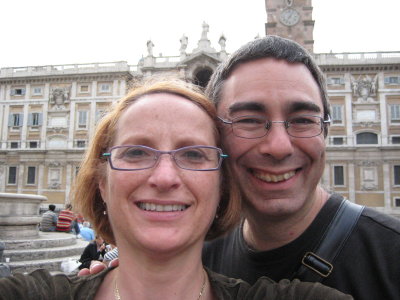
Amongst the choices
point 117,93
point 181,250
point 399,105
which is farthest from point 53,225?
point 399,105

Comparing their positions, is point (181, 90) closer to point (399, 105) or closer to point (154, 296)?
point (154, 296)

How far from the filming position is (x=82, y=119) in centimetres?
3130

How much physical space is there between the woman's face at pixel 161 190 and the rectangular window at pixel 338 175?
2804 centimetres

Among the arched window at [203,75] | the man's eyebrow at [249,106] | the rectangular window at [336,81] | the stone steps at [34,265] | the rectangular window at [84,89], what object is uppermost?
the arched window at [203,75]

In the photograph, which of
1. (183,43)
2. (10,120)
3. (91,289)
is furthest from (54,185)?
(91,289)

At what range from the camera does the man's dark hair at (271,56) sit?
1.93 m

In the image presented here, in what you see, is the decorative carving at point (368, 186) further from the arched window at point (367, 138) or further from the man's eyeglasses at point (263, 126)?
the man's eyeglasses at point (263, 126)

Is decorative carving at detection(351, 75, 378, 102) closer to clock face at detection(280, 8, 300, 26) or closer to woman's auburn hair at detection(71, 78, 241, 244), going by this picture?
clock face at detection(280, 8, 300, 26)

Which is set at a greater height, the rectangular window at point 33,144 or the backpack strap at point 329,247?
the rectangular window at point 33,144

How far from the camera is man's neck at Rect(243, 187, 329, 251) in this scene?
1.85 metres

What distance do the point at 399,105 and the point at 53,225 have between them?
28013 mm

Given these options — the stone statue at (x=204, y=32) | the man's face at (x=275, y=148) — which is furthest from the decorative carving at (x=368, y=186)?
the man's face at (x=275, y=148)

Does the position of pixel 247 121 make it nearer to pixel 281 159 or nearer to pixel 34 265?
pixel 281 159

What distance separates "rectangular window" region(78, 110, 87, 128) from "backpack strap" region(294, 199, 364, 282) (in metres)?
31.7
